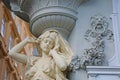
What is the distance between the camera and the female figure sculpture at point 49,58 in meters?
3.38

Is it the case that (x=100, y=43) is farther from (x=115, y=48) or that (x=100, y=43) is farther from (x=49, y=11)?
(x=49, y=11)

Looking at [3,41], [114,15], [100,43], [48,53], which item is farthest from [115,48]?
[3,41]

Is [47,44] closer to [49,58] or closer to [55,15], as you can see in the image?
[49,58]

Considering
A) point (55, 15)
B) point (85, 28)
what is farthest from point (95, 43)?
point (55, 15)

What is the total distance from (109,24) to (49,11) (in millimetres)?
708

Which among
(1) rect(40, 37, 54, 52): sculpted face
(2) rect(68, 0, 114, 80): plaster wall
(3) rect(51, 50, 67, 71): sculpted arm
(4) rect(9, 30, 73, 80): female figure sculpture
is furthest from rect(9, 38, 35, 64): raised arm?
(2) rect(68, 0, 114, 80): plaster wall

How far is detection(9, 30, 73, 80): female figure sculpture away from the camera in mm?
3383

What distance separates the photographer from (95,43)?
11.6 ft

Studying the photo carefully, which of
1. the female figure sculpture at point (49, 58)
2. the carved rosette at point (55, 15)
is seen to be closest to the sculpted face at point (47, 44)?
the female figure sculpture at point (49, 58)

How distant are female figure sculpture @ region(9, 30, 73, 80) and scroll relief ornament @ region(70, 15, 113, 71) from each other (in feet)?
0.41

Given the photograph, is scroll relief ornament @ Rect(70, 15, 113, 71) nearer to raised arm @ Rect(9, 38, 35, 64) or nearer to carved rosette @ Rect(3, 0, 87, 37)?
carved rosette @ Rect(3, 0, 87, 37)

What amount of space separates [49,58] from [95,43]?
1.73 ft

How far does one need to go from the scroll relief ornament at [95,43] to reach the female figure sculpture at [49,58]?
0.41 feet

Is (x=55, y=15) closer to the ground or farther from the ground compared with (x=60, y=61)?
farther from the ground
